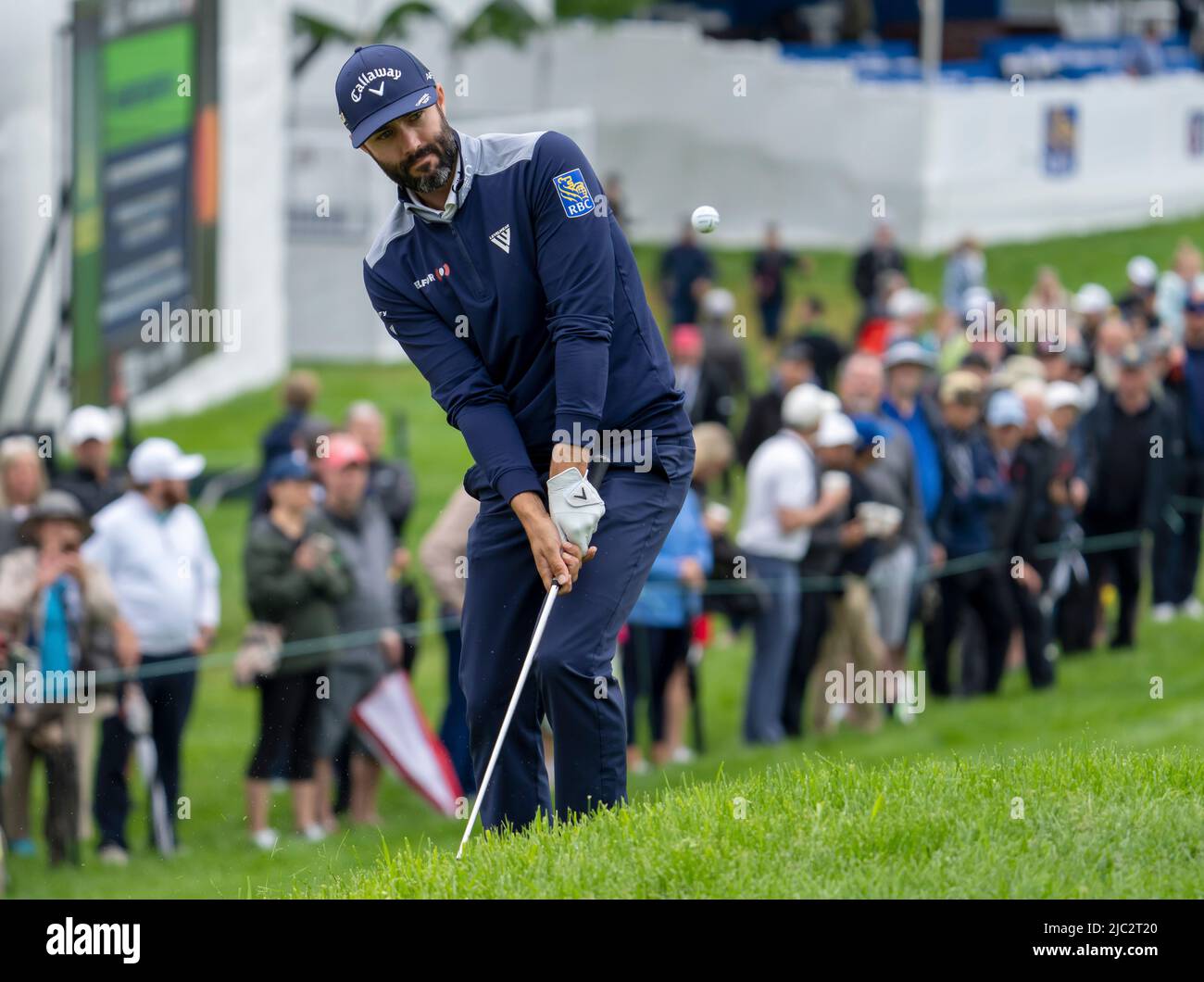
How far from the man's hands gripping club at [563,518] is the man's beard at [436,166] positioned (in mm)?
881

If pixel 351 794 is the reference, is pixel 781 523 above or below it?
above

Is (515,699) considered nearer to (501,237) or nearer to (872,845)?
(872,845)

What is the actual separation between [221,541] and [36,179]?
4.39 m

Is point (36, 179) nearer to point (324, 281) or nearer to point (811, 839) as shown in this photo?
point (324, 281)

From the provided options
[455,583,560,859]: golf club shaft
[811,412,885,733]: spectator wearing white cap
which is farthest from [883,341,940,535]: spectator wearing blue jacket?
[455,583,560,859]: golf club shaft

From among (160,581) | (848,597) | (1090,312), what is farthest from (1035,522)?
(160,581)

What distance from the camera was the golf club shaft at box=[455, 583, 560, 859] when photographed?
6.03m

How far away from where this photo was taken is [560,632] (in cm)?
607

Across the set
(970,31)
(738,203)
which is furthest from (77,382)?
(970,31)

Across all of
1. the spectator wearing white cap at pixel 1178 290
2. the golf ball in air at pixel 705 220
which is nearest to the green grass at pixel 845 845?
the golf ball in air at pixel 705 220

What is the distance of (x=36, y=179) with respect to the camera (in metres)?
19.8

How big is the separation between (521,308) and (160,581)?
5.52 meters
